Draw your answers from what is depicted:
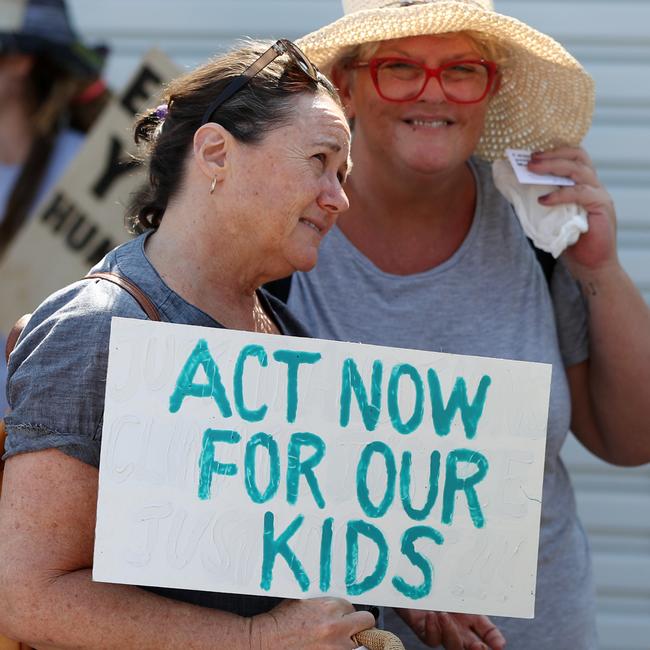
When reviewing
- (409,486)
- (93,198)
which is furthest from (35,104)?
(409,486)

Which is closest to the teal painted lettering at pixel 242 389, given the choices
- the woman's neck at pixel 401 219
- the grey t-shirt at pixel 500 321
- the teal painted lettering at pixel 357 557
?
the teal painted lettering at pixel 357 557

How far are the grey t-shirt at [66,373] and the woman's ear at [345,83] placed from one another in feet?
3.35

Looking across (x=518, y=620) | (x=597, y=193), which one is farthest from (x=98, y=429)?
(x=597, y=193)

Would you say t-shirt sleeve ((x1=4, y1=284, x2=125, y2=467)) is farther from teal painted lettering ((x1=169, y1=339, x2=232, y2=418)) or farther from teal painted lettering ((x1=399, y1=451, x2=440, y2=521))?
teal painted lettering ((x1=399, y1=451, x2=440, y2=521))

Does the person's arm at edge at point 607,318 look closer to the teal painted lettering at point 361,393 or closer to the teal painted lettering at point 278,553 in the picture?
the teal painted lettering at point 361,393

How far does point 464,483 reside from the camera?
1.85m

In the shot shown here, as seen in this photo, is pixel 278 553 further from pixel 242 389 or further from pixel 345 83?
pixel 345 83

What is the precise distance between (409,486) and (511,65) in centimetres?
128

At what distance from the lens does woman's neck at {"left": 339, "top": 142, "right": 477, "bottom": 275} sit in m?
2.53

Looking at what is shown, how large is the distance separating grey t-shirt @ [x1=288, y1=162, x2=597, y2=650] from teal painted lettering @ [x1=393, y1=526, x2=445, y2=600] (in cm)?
54

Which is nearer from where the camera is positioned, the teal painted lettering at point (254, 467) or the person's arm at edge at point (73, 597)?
the person's arm at edge at point (73, 597)

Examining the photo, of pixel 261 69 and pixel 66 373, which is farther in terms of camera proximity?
pixel 261 69

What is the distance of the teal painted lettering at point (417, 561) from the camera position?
1.83 metres

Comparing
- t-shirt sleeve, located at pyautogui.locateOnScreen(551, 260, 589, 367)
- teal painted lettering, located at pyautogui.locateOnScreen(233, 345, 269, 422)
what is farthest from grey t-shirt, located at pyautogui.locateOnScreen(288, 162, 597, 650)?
teal painted lettering, located at pyautogui.locateOnScreen(233, 345, 269, 422)
